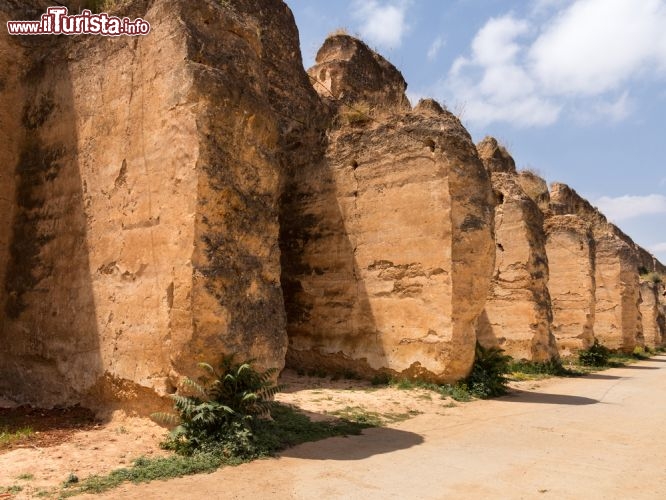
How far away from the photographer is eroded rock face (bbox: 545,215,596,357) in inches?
690

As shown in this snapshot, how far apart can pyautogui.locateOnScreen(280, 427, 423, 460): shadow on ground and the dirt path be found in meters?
0.01

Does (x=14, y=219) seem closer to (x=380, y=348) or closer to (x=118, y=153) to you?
(x=118, y=153)

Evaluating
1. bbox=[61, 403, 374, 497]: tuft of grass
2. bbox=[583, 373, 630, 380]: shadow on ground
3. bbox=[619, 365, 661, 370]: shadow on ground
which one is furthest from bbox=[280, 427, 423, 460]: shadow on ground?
bbox=[619, 365, 661, 370]: shadow on ground

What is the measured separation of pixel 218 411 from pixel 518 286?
33.1 feet

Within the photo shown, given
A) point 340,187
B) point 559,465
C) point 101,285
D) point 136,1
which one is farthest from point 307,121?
point 559,465

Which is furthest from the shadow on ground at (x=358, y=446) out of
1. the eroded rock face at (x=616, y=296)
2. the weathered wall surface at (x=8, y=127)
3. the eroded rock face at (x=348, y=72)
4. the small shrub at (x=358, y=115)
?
the eroded rock face at (x=616, y=296)

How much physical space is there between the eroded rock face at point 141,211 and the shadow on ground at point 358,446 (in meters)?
0.94

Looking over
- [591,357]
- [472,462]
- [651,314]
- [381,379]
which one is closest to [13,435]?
[472,462]

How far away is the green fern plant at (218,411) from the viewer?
205 inches

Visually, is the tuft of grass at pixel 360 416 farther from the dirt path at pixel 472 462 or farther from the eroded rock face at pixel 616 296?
the eroded rock face at pixel 616 296

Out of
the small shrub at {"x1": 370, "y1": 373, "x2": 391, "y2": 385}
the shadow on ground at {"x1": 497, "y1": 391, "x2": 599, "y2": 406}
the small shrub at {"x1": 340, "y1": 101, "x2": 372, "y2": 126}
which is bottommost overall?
the shadow on ground at {"x1": 497, "y1": 391, "x2": 599, "y2": 406}

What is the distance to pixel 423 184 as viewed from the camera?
991cm

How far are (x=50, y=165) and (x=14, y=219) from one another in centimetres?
93

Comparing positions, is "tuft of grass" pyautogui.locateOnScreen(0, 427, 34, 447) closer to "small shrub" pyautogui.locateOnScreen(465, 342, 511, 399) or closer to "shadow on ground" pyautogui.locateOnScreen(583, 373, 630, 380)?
"small shrub" pyautogui.locateOnScreen(465, 342, 511, 399)
